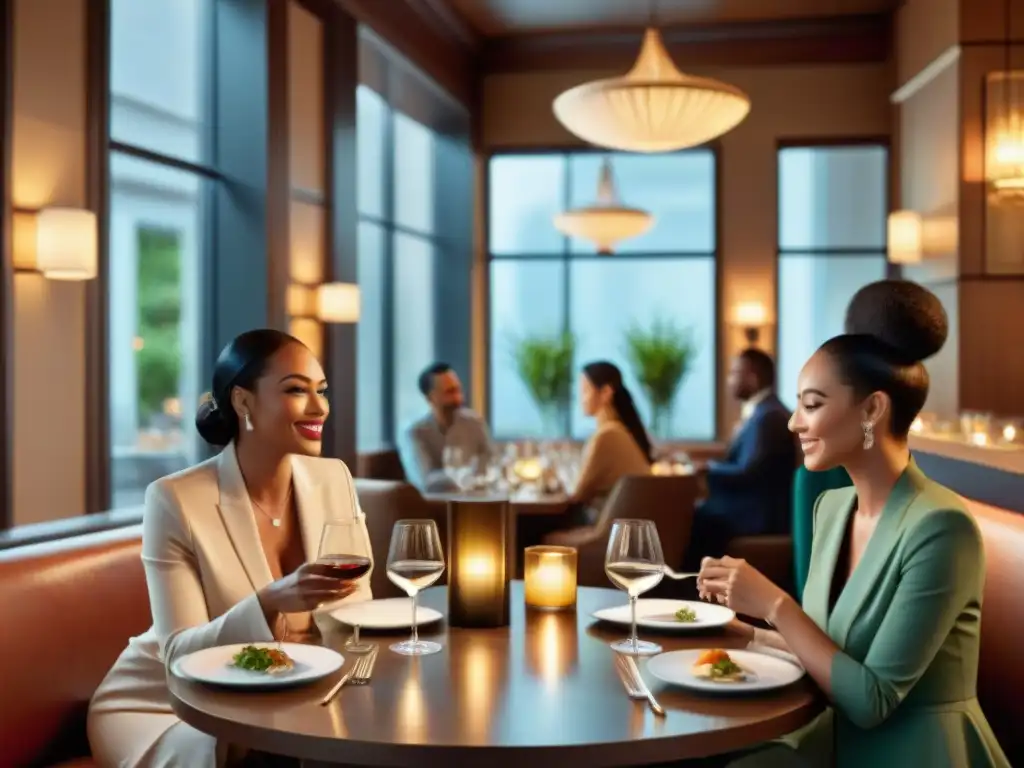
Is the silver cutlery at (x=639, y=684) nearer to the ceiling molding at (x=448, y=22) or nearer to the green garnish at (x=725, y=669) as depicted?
the green garnish at (x=725, y=669)

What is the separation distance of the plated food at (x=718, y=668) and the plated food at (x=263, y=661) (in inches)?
26.9

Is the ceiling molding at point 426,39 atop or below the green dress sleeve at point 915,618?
atop

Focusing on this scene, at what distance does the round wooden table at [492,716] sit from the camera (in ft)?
5.22

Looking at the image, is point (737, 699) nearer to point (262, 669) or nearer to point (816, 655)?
point (816, 655)

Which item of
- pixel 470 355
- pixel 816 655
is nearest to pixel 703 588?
pixel 816 655

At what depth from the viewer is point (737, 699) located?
1824 mm

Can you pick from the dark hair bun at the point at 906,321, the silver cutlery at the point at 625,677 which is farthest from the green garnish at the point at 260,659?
the dark hair bun at the point at 906,321

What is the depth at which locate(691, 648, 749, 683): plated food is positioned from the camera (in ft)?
6.16

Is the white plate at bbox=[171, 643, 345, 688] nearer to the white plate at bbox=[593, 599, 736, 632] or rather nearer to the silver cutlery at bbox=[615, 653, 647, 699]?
the silver cutlery at bbox=[615, 653, 647, 699]

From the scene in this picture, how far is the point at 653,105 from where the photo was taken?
548 centimetres

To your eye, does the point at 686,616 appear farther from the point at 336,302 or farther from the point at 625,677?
the point at 336,302

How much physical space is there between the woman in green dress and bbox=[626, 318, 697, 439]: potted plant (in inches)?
305

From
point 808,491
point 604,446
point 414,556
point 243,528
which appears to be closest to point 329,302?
point 604,446

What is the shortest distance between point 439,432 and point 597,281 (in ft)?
11.4
